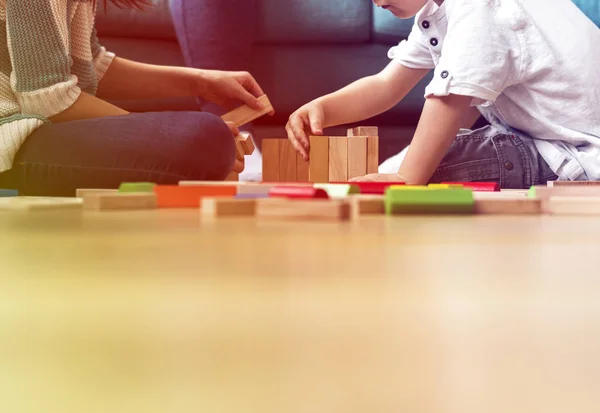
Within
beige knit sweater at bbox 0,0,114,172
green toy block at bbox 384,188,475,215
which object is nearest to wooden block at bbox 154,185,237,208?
green toy block at bbox 384,188,475,215

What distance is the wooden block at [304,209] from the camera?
11.8 inches

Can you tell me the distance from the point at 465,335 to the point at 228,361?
0.05 meters

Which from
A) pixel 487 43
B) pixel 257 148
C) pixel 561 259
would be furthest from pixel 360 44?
pixel 561 259

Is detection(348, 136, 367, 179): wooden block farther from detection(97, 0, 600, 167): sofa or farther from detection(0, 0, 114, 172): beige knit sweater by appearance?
detection(97, 0, 600, 167): sofa

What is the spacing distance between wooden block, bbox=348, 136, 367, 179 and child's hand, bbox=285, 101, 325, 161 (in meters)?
0.09

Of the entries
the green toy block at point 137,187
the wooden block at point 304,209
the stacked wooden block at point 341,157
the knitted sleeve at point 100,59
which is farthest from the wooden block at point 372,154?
the wooden block at point 304,209

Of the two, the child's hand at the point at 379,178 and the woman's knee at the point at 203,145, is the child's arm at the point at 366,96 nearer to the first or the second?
the child's hand at the point at 379,178

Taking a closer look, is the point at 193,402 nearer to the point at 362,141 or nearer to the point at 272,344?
the point at 272,344

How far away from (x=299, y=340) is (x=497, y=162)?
3.64 feet

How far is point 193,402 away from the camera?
13cm

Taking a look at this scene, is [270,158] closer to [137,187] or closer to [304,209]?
[137,187]

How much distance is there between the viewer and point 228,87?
48.4 inches

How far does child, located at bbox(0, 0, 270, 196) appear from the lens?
79cm

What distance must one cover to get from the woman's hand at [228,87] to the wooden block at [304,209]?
92 cm
